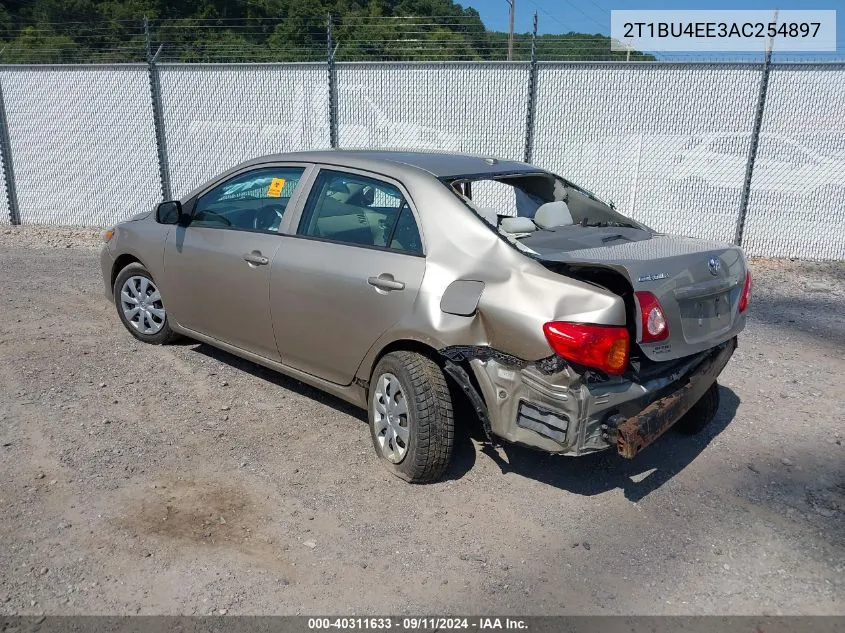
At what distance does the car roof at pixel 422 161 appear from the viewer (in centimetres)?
442

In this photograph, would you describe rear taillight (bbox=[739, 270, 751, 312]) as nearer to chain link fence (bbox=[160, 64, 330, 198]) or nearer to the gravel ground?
the gravel ground

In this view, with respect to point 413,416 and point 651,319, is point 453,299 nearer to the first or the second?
point 413,416

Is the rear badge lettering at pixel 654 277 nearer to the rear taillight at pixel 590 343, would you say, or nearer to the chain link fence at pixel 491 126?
the rear taillight at pixel 590 343

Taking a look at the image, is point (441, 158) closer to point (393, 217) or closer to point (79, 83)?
point (393, 217)

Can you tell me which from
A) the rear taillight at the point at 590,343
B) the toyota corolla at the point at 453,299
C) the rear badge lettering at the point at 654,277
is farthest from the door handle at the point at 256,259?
the rear badge lettering at the point at 654,277

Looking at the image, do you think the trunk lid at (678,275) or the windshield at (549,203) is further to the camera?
the windshield at (549,203)

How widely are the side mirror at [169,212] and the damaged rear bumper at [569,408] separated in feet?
9.09

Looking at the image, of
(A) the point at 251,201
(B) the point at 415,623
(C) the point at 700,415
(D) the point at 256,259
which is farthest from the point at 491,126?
(B) the point at 415,623

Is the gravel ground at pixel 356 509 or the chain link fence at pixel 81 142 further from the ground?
the chain link fence at pixel 81 142

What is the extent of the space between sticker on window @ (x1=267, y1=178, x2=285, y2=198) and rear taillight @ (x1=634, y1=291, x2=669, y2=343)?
8.16 ft

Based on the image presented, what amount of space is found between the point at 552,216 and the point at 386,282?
1.16 meters

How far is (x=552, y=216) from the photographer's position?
4512 mm

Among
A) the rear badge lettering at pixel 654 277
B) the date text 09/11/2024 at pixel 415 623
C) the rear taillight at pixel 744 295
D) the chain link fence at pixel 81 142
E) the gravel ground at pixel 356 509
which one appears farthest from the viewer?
the chain link fence at pixel 81 142

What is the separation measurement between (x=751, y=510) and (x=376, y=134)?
785 centimetres
